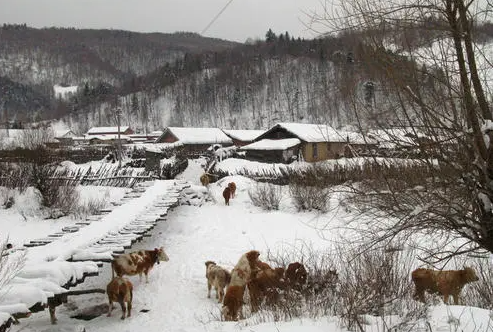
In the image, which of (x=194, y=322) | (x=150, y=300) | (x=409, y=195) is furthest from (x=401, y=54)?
(x=150, y=300)

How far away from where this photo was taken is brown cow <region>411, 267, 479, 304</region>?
6684 millimetres

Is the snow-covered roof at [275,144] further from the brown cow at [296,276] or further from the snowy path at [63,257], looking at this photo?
the brown cow at [296,276]

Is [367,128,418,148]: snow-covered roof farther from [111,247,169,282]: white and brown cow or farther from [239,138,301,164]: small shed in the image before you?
[239,138,301,164]: small shed

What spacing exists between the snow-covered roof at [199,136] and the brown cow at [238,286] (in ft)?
173

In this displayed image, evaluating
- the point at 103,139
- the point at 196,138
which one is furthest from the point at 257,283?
the point at 103,139

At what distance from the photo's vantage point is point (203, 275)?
31.0 ft

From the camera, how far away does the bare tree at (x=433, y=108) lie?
12.4ft

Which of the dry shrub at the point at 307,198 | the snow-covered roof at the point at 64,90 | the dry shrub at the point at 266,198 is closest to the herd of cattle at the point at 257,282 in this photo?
the dry shrub at the point at 307,198

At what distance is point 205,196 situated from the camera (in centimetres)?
1827

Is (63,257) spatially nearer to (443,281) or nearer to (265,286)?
(265,286)

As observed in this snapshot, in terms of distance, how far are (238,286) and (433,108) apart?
13.6 feet

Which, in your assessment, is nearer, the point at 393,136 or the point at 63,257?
the point at 393,136

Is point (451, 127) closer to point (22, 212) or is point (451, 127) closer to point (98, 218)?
point (98, 218)

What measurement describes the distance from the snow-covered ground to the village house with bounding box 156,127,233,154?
43.7m
